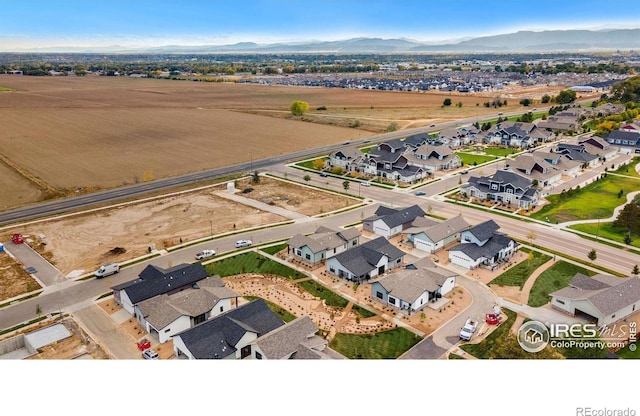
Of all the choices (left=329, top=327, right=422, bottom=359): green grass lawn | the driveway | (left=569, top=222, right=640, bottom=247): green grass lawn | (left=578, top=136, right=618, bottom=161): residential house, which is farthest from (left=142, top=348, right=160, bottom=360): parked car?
(left=578, top=136, right=618, bottom=161): residential house

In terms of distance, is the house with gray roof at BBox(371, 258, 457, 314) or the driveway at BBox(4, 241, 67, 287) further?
the driveway at BBox(4, 241, 67, 287)

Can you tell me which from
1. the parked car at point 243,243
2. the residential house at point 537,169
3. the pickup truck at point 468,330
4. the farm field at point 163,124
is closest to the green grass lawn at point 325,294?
the pickup truck at point 468,330

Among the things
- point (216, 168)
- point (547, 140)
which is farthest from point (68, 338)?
point (547, 140)

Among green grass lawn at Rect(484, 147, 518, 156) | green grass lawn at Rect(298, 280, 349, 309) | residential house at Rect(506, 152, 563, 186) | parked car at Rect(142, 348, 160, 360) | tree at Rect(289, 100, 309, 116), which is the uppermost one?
tree at Rect(289, 100, 309, 116)

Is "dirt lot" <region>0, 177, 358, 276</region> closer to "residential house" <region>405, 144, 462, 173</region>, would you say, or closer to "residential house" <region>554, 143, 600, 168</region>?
"residential house" <region>405, 144, 462, 173</region>

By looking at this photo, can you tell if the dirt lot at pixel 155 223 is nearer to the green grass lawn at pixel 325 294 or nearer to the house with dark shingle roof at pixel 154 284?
the house with dark shingle roof at pixel 154 284

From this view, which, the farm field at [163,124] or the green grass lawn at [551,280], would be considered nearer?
the green grass lawn at [551,280]
